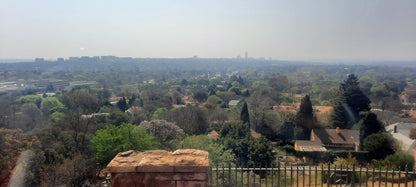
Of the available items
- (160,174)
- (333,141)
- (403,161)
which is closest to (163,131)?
(403,161)

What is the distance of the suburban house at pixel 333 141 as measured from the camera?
18141mm

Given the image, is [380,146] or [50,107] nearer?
[380,146]

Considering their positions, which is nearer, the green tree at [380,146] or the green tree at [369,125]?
the green tree at [380,146]

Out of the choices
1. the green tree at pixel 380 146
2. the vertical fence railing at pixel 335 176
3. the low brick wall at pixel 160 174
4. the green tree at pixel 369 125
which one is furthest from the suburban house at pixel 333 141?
the low brick wall at pixel 160 174

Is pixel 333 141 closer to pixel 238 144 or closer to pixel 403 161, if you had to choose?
pixel 238 144

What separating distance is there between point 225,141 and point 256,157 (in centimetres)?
206

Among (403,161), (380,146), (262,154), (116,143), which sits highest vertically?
(116,143)

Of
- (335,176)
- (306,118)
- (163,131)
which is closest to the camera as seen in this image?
(335,176)

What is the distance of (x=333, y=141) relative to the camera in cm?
1848

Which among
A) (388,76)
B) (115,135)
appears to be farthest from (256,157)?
(388,76)

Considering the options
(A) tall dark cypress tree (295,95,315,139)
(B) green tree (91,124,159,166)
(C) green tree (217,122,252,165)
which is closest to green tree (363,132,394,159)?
(A) tall dark cypress tree (295,95,315,139)

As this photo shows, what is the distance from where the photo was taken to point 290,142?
20391 mm

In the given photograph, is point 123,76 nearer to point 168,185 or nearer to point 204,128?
point 204,128

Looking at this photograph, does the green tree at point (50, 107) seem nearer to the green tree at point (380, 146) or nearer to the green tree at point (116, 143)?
the green tree at point (116, 143)
